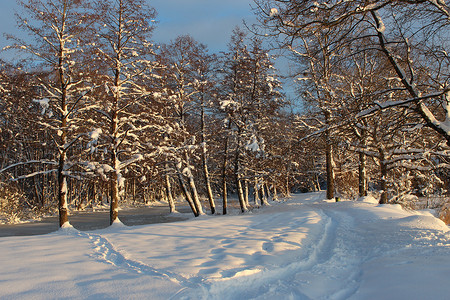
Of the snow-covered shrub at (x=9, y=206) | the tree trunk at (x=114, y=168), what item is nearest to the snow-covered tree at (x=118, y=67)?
the tree trunk at (x=114, y=168)

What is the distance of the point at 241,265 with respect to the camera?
4.96 metres

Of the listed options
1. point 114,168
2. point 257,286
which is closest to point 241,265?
point 257,286

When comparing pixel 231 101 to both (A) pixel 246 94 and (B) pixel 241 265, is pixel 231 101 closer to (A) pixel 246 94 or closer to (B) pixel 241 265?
(A) pixel 246 94

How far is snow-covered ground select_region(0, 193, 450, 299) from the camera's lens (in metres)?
3.84

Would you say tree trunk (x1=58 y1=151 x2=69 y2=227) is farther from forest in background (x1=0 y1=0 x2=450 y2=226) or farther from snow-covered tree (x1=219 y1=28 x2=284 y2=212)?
snow-covered tree (x1=219 y1=28 x2=284 y2=212)

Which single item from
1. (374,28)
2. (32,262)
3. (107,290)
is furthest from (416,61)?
(32,262)

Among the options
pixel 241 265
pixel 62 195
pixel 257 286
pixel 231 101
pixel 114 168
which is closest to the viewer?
pixel 257 286

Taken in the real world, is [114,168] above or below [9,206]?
above

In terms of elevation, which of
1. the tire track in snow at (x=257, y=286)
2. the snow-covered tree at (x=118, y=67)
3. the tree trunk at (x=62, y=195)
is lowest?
the tire track in snow at (x=257, y=286)

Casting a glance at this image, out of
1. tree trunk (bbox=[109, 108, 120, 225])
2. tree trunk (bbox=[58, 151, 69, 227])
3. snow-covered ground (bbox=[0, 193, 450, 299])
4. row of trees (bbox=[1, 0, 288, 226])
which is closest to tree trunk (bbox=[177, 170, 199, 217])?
row of trees (bbox=[1, 0, 288, 226])

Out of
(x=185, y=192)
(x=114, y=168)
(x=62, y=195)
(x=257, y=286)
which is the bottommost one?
(x=257, y=286)

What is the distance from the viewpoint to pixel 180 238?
24.2ft

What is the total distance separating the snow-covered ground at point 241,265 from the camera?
12.6 ft

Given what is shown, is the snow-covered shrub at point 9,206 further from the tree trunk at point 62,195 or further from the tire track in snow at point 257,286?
the tire track in snow at point 257,286
